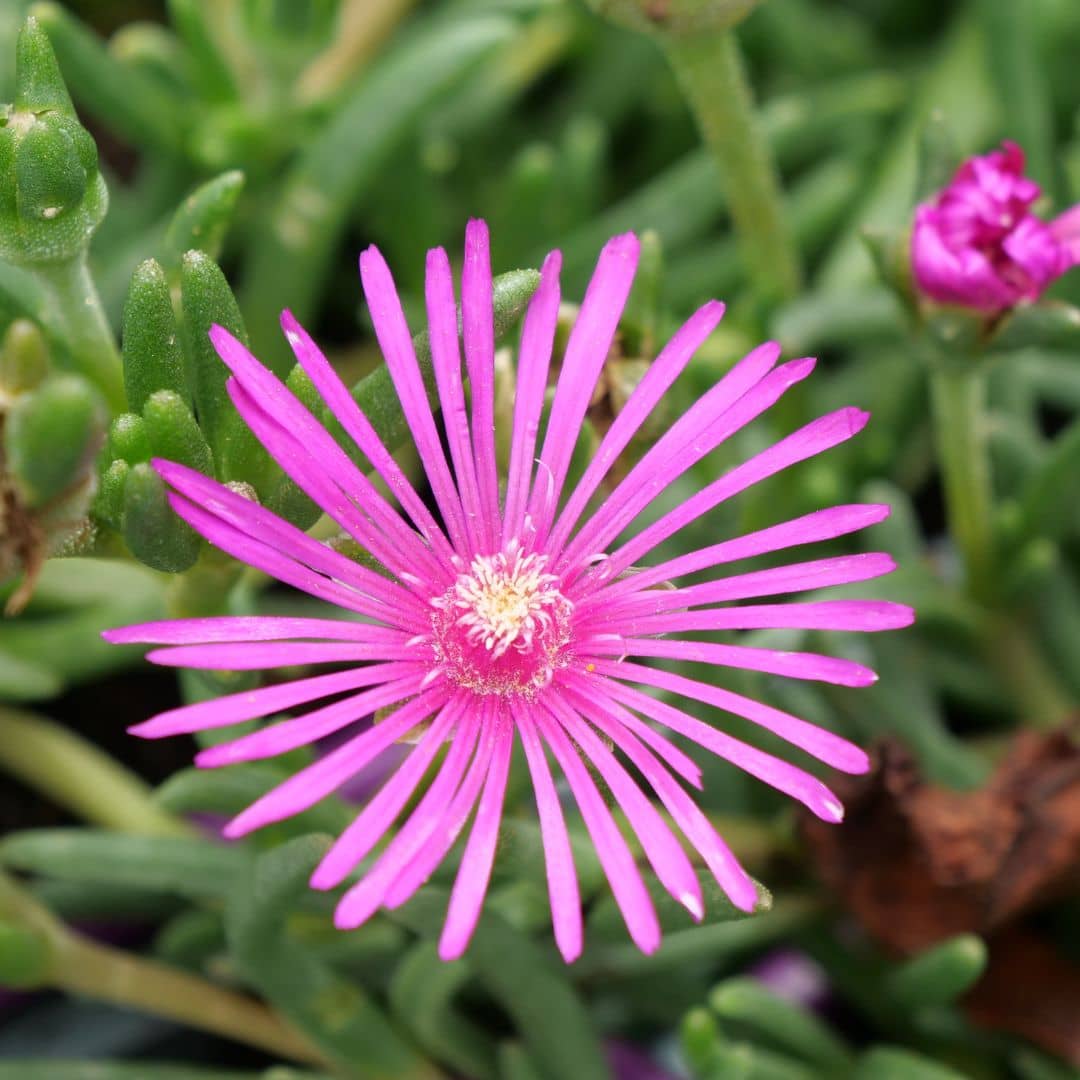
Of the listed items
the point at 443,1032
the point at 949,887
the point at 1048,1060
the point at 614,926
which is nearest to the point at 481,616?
the point at 614,926

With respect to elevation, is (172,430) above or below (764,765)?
above

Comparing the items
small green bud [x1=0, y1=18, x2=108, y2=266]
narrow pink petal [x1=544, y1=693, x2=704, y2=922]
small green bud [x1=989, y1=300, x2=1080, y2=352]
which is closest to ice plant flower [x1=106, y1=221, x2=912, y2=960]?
narrow pink petal [x1=544, y1=693, x2=704, y2=922]

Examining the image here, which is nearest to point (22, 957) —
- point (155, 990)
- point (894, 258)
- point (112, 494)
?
point (155, 990)

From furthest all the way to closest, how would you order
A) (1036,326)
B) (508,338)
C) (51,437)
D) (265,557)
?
(508,338) < (1036,326) < (265,557) < (51,437)

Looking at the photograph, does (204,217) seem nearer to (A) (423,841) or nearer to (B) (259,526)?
(B) (259,526)

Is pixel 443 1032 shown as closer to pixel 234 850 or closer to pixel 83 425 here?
pixel 234 850

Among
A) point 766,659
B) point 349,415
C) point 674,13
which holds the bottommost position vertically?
point 766,659

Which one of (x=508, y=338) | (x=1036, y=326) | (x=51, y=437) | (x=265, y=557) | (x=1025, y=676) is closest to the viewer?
(x=51, y=437)
